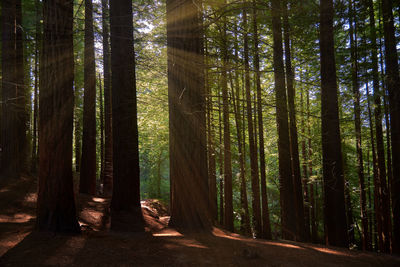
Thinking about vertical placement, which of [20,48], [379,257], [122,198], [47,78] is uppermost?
[20,48]

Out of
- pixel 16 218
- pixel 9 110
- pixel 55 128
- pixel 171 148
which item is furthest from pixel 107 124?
pixel 55 128

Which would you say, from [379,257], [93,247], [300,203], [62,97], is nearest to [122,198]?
[93,247]

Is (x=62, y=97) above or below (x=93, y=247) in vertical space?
above

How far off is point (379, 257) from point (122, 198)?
6284 millimetres

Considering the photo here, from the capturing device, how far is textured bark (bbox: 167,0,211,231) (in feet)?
20.1

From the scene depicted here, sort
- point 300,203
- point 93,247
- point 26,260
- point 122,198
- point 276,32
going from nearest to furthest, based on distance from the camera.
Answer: point 26,260
point 93,247
point 122,198
point 276,32
point 300,203

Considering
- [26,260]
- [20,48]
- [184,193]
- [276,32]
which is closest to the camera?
[26,260]

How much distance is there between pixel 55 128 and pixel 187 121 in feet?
9.39

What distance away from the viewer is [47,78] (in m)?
5.10

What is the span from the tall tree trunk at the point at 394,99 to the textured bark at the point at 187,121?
6626 mm

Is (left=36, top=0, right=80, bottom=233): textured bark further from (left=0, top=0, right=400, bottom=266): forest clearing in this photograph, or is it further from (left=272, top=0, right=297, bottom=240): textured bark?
(left=272, top=0, right=297, bottom=240): textured bark

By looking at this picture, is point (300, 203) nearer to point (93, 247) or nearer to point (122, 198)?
point (122, 198)

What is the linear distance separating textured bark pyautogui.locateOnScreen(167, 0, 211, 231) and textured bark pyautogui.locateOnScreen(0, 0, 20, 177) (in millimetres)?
7754

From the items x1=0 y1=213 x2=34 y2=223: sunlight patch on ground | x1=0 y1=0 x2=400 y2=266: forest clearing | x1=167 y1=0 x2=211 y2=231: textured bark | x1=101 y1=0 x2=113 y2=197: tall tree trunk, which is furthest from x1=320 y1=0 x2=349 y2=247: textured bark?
x1=101 y1=0 x2=113 y2=197: tall tree trunk
